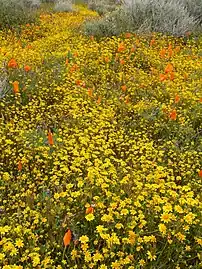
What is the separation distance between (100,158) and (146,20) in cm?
541

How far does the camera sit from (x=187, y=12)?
30.8 ft

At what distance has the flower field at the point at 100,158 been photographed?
109 inches

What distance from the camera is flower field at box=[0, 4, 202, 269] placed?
9.10ft

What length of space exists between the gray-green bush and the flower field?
1.14 metres

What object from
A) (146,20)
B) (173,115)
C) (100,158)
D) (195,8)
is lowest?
(100,158)

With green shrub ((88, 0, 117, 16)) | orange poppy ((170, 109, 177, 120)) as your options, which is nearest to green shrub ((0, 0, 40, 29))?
green shrub ((88, 0, 117, 16))

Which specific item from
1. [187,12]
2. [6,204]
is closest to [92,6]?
[187,12]

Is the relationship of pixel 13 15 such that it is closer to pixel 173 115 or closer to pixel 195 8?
pixel 195 8

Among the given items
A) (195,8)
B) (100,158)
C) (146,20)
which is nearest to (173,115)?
(100,158)

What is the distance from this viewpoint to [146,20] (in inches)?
325

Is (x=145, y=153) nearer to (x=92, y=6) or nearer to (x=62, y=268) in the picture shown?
(x=62, y=268)

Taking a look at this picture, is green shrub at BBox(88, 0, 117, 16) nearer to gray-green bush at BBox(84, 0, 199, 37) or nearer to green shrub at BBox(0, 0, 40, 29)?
green shrub at BBox(0, 0, 40, 29)

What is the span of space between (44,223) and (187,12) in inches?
311

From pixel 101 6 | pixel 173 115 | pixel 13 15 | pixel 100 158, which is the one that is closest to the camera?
pixel 100 158
